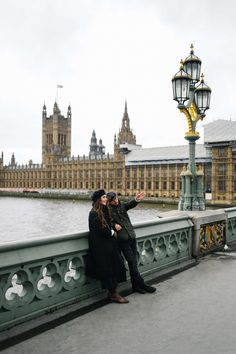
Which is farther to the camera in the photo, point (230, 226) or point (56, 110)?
point (56, 110)

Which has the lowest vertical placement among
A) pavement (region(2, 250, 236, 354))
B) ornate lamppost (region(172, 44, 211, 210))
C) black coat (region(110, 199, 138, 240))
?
pavement (region(2, 250, 236, 354))

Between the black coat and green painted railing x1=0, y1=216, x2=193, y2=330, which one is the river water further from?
green painted railing x1=0, y1=216, x2=193, y2=330

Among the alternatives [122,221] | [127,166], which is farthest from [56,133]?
[122,221]

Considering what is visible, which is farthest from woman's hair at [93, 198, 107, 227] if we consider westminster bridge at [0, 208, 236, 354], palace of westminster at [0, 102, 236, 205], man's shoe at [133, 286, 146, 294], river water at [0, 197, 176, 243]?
palace of westminster at [0, 102, 236, 205]

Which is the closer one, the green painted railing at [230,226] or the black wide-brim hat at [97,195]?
Answer: the black wide-brim hat at [97,195]

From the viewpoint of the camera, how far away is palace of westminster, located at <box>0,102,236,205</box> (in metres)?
77.5

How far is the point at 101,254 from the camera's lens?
15.1ft

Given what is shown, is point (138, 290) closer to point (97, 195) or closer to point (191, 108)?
point (97, 195)

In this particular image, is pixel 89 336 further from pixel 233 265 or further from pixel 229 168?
pixel 229 168

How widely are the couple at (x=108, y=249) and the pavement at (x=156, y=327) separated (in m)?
0.25

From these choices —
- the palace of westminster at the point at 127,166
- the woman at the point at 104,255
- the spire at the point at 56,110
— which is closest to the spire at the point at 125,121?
the palace of westminster at the point at 127,166

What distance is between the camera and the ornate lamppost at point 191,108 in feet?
27.6

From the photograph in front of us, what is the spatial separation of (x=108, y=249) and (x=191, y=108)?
224 inches

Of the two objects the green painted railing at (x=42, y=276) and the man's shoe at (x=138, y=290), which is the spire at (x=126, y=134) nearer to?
the man's shoe at (x=138, y=290)
